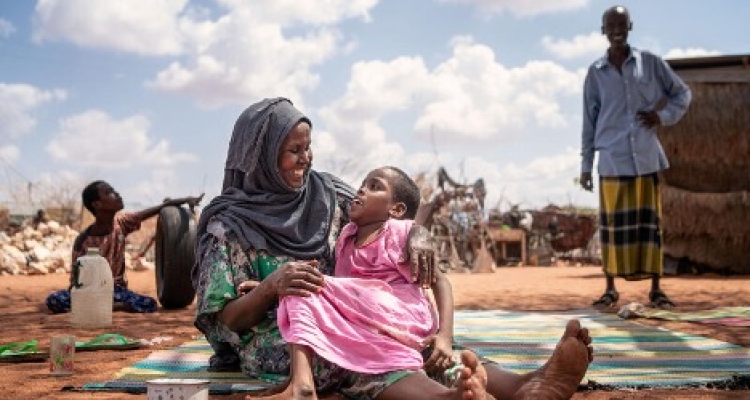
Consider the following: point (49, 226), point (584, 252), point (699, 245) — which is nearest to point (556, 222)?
point (584, 252)

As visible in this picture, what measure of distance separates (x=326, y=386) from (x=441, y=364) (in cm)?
41

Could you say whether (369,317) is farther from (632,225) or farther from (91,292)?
(632,225)

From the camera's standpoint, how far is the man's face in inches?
252

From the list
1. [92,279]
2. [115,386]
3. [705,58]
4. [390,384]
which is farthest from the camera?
[705,58]

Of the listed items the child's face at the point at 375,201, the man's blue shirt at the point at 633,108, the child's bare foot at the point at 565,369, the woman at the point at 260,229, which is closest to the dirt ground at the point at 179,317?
the woman at the point at 260,229

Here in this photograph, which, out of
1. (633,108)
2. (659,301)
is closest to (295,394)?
(659,301)

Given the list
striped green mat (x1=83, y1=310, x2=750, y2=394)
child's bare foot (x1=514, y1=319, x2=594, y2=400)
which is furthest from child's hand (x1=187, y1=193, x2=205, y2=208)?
child's bare foot (x1=514, y1=319, x2=594, y2=400)

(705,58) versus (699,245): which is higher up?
(705,58)

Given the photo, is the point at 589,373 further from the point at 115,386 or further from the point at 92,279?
the point at 92,279

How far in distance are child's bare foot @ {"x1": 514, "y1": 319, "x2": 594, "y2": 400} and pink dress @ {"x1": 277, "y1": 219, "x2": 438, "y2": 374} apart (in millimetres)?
406

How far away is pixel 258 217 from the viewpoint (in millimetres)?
3107

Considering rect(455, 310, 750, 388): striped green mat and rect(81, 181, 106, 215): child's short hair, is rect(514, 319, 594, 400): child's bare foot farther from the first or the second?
rect(81, 181, 106, 215): child's short hair

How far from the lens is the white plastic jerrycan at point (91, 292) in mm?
5543

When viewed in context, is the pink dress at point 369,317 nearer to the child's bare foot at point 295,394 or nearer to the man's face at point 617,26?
the child's bare foot at point 295,394
